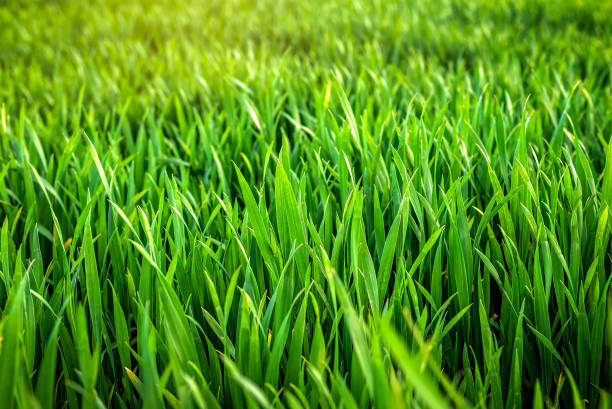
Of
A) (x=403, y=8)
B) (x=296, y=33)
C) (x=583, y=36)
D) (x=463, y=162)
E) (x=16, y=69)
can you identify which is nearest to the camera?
(x=463, y=162)

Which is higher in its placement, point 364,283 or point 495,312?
point 364,283

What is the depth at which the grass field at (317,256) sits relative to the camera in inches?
24.0

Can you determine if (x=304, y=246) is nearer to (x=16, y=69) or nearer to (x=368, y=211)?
(x=368, y=211)

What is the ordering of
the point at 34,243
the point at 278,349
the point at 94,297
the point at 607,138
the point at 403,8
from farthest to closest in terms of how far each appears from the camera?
1. the point at 403,8
2. the point at 607,138
3. the point at 34,243
4. the point at 94,297
5. the point at 278,349

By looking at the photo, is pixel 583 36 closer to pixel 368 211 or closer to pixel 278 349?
pixel 368 211

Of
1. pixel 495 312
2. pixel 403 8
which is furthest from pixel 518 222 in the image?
pixel 403 8

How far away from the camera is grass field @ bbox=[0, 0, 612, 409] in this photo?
0.61 m

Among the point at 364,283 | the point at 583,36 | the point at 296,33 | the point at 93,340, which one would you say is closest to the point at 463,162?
the point at 364,283

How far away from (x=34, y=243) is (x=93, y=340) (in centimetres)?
23

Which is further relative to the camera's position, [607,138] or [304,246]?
[607,138]

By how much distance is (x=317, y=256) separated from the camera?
0.76 meters

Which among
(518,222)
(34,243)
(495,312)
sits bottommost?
(495,312)

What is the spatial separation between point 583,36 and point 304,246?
2.13 metres

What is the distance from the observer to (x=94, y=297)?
73 centimetres
